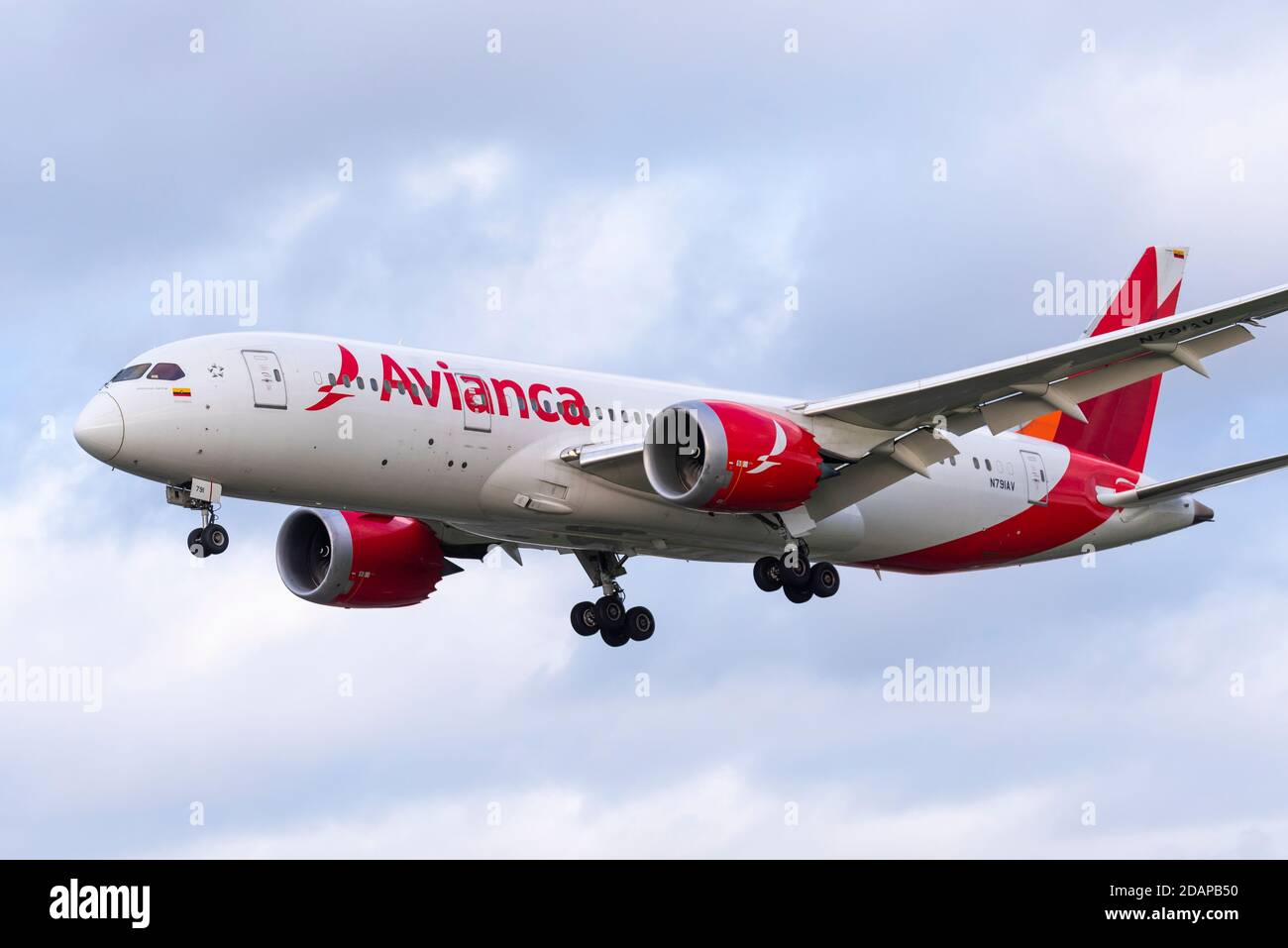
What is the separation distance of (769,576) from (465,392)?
8161 mm

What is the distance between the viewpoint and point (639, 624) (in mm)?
43844

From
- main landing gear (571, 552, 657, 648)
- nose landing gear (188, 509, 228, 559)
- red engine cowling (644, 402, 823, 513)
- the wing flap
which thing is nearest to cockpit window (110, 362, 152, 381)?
nose landing gear (188, 509, 228, 559)

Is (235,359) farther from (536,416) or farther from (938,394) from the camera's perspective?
(938,394)

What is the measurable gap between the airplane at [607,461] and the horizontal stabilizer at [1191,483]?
67 mm

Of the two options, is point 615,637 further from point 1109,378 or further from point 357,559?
point 1109,378

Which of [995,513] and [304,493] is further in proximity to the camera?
[995,513]

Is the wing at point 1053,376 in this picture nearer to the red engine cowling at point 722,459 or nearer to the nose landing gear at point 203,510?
the red engine cowling at point 722,459

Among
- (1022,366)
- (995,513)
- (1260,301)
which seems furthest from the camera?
(995,513)

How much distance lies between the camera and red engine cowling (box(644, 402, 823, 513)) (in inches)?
1430

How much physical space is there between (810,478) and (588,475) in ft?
14.4

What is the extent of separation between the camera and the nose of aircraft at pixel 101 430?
107 feet

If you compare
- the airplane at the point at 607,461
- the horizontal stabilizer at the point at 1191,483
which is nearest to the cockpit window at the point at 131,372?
the airplane at the point at 607,461
